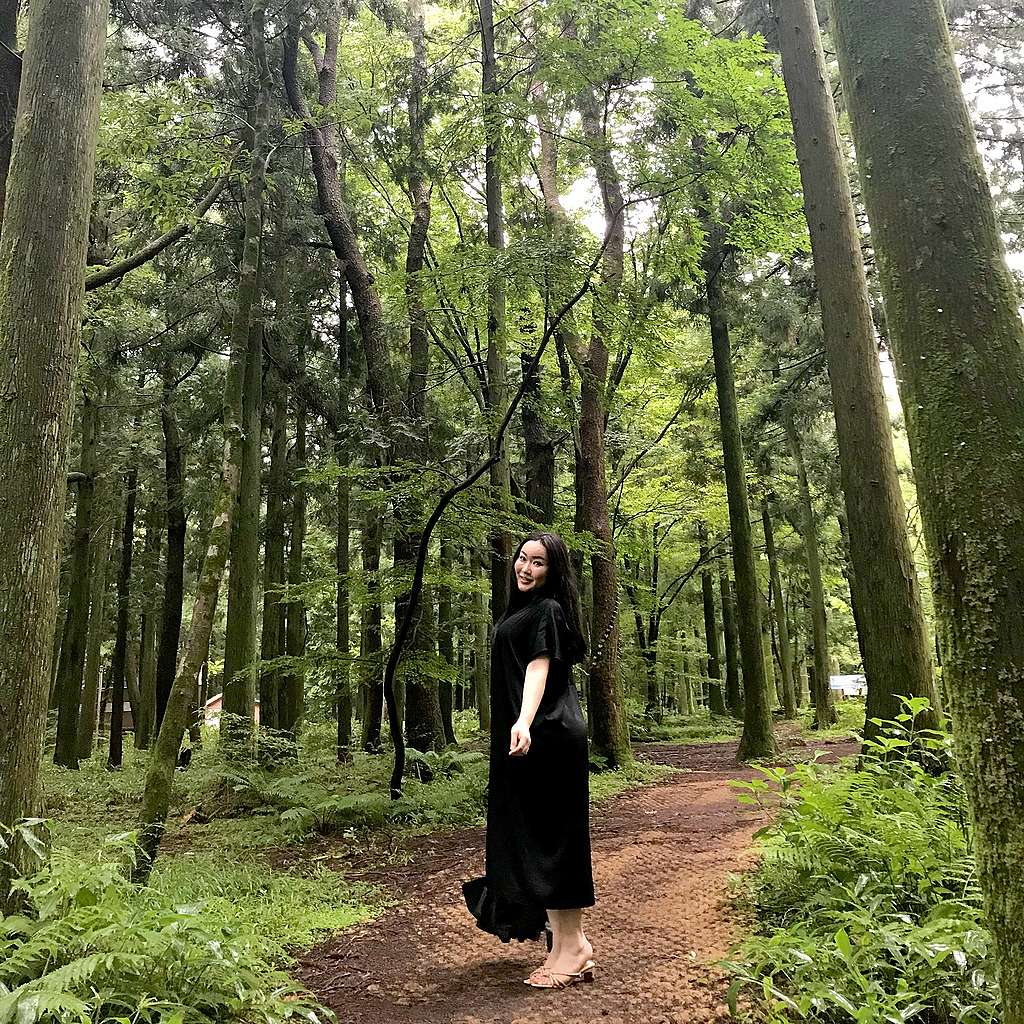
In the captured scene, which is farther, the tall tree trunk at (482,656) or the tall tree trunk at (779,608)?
the tall tree trunk at (779,608)

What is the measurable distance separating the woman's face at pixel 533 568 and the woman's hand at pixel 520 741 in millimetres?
817

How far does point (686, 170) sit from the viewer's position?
8.44 meters

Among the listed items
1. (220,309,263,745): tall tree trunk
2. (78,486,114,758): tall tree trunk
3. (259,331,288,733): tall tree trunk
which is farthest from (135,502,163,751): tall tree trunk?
(220,309,263,745): tall tree trunk

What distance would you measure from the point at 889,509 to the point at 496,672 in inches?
141

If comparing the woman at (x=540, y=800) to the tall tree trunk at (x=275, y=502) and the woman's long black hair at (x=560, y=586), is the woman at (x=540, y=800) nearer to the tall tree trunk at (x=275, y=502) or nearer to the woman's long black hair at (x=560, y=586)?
the woman's long black hair at (x=560, y=586)

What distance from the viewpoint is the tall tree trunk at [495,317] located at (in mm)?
8961

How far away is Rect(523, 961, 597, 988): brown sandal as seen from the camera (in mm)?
3498

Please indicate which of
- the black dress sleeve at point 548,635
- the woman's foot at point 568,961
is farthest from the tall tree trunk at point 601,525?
the woman's foot at point 568,961

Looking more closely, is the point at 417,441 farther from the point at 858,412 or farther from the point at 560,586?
the point at 560,586

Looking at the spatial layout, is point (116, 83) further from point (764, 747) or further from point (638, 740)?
point (638, 740)

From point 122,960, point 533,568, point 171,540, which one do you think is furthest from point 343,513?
point 122,960

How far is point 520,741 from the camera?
3.36 metres

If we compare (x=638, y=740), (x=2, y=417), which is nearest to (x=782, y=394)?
(x=638, y=740)

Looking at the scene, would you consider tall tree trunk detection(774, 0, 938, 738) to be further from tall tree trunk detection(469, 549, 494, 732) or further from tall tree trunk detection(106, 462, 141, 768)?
tall tree trunk detection(106, 462, 141, 768)
